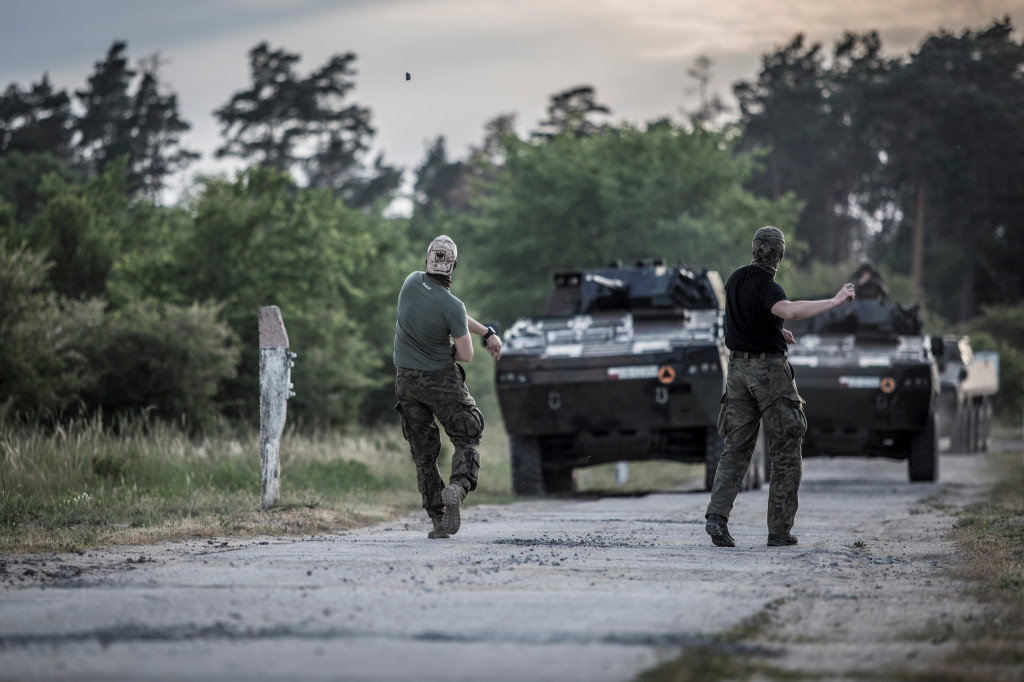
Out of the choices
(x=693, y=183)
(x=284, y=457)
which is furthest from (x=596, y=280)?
(x=693, y=183)

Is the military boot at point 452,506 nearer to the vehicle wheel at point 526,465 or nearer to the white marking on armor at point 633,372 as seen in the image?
the white marking on armor at point 633,372

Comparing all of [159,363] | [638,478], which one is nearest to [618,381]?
[638,478]

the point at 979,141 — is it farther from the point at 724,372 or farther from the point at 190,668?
the point at 190,668

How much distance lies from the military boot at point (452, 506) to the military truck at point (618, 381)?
208 inches

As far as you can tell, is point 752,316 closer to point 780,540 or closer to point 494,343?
point 780,540

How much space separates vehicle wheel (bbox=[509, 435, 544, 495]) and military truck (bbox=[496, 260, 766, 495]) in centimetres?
1

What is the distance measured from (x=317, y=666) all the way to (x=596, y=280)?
38.0 feet

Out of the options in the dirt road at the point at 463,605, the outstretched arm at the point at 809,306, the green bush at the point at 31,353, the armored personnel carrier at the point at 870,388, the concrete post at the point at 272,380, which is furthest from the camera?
the green bush at the point at 31,353

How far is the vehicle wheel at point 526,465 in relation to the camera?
47.1 feet

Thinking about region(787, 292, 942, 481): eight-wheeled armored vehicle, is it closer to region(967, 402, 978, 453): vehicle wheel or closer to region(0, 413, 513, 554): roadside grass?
region(0, 413, 513, 554): roadside grass

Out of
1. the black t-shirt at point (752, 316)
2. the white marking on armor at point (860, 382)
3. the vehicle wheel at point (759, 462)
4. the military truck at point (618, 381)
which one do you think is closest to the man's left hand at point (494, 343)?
the black t-shirt at point (752, 316)

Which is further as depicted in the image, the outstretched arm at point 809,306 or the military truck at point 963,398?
the military truck at point 963,398

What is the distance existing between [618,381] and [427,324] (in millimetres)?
5537

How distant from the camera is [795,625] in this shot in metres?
5.09
